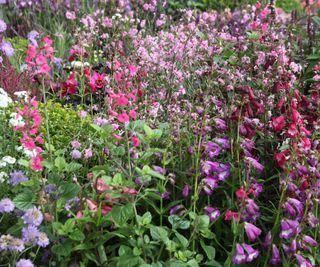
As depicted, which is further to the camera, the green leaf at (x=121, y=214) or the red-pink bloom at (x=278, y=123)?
the red-pink bloom at (x=278, y=123)

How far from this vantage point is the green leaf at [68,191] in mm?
2290

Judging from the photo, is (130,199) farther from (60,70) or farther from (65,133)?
(60,70)

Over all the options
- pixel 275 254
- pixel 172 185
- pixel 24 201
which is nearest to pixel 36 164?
pixel 24 201

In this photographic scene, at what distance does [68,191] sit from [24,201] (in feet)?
0.56

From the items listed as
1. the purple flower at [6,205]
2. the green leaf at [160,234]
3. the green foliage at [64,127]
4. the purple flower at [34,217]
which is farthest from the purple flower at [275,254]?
the green foliage at [64,127]

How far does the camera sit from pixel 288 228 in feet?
7.49

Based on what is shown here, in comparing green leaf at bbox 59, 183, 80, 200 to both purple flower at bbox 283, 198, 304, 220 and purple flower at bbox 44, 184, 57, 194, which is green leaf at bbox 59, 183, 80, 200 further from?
purple flower at bbox 283, 198, 304, 220

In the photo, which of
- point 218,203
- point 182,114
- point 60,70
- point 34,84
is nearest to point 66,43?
point 60,70

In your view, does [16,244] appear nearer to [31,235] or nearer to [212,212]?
[31,235]

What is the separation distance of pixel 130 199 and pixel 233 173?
59 centimetres

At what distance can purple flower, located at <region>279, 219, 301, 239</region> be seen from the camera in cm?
227

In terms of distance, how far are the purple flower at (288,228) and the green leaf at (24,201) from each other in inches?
37.5

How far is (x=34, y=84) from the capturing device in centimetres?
438

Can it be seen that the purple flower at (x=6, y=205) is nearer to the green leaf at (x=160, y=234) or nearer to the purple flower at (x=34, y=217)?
the purple flower at (x=34, y=217)
